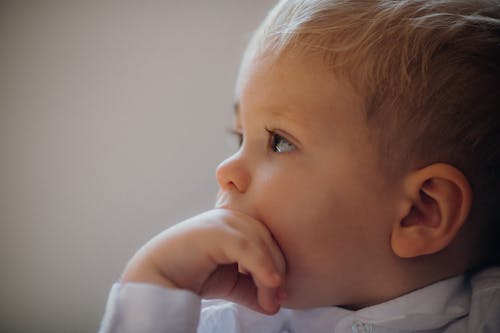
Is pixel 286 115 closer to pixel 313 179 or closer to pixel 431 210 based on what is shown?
pixel 313 179

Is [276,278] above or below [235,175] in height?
below

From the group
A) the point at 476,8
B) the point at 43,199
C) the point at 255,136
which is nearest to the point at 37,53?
the point at 43,199

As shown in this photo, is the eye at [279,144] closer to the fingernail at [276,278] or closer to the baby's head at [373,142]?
the baby's head at [373,142]

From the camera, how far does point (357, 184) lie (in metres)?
0.59

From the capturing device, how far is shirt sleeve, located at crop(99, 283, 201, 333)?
54cm

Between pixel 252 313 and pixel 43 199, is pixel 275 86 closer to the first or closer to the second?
pixel 252 313

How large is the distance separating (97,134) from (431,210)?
714mm

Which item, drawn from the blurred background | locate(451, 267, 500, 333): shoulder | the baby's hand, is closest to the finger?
the baby's hand

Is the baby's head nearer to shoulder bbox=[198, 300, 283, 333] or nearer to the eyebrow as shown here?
the eyebrow

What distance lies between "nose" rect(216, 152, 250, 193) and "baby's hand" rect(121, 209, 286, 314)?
0.04m

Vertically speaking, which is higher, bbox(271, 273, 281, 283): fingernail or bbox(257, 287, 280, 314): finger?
bbox(271, 273, 281, 283): fingernail

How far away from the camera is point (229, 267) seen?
2.12 feet

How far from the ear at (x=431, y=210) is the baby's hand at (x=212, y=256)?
0.16 m

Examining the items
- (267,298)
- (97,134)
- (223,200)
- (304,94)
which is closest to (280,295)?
(267,298)
